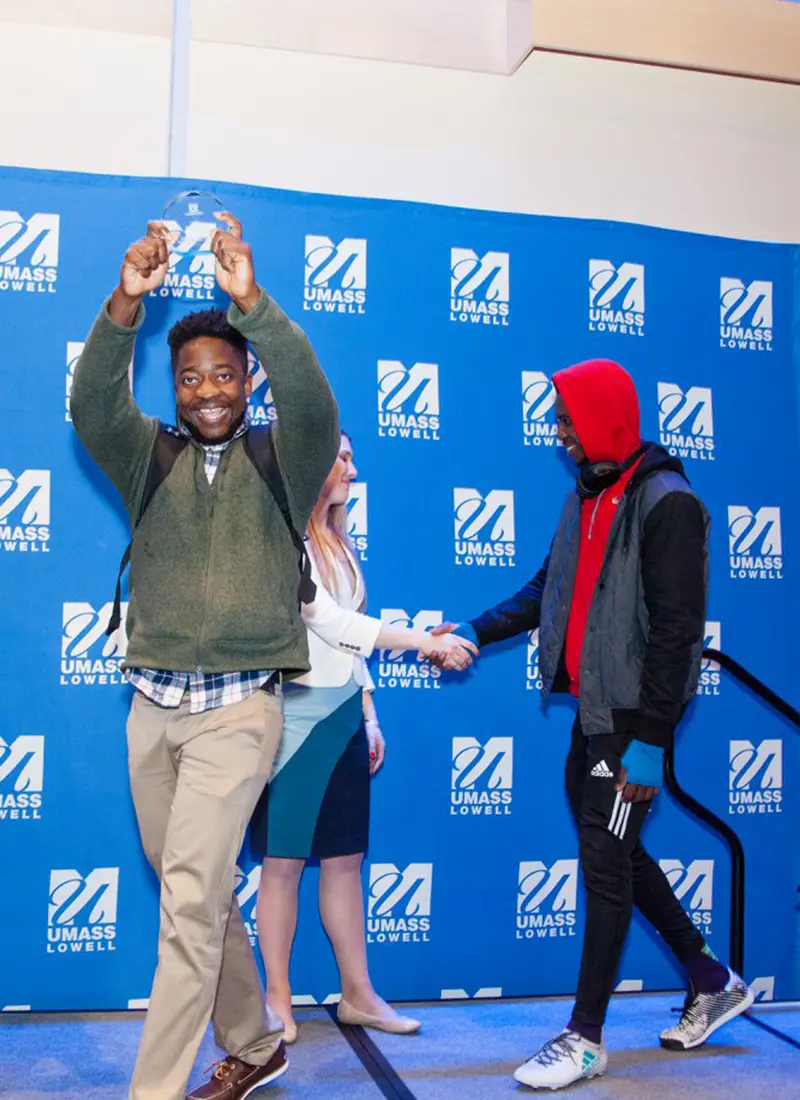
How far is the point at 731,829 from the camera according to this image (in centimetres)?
400

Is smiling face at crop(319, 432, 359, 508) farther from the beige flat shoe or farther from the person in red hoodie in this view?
the beige flat shoe

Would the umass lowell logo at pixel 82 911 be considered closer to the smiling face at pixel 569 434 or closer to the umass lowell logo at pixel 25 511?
the umass lowell logo at pixel 25 511

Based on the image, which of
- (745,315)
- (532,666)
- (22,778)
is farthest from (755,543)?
Answer: (22,778)

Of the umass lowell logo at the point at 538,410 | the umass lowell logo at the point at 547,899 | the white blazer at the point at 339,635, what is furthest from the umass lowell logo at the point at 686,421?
the umass lowell logo at the point at 547,899

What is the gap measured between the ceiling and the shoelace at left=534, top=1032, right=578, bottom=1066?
128 inches

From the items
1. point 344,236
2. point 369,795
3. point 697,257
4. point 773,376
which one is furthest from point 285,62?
point 369,795

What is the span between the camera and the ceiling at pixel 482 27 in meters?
4.14

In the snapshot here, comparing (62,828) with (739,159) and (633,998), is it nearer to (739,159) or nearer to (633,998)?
(633,998)

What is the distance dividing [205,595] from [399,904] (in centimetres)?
166

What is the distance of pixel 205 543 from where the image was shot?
2.70 m

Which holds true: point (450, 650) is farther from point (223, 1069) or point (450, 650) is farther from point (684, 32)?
point (684, 32)

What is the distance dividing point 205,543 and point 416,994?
192 cm

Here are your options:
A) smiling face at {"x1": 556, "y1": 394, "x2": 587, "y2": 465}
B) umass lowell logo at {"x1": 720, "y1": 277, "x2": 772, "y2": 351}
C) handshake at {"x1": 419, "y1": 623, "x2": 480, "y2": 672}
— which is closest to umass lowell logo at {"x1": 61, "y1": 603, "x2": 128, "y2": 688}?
handshake at {"x1": 419, "y1": 623, "x2": 480, "y2": 672}

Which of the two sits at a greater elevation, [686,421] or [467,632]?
[686,421]
